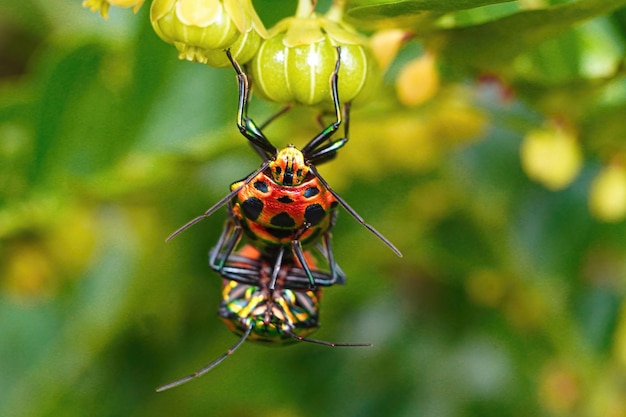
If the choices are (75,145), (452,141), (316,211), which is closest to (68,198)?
(75,145)

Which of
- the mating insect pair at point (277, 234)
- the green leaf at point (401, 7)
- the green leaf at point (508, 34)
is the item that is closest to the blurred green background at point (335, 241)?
the green leaf at point (508, 34)

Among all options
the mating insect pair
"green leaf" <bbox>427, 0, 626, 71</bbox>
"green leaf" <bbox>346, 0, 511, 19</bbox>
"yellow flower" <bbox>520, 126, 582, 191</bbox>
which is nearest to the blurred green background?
"yellow flower" <bbox>520, 126, 582, 191</bbox>

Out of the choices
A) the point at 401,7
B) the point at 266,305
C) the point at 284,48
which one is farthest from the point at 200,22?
the point at 266,305

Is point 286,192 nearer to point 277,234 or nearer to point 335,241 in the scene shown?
point 277,234

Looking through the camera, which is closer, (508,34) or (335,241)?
(508,34)

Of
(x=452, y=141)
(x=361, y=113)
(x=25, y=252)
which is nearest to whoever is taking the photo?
(x=361, y=113)

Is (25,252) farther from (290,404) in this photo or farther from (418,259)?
(418,259)
